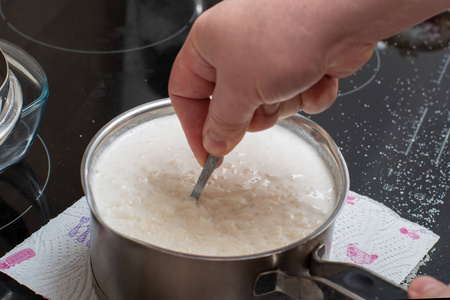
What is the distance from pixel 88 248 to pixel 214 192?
0.61 feet

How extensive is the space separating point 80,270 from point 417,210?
48 centimetres

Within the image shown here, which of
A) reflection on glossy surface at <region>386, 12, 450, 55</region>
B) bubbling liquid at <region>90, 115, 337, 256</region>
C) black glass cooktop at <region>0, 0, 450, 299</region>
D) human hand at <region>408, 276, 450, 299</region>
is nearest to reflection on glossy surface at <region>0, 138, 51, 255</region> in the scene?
black glass cooktop at <region>0, 0, 450, 299</region>

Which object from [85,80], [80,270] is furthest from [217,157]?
[85,80]

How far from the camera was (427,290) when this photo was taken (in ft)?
1.58

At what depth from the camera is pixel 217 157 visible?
2.27 feet

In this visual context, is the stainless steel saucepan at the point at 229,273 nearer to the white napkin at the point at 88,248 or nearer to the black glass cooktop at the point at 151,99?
the white napkin at the point at 88,248

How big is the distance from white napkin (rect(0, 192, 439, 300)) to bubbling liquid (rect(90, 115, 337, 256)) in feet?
0.36

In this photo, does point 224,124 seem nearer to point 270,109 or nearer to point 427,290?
point 270,109

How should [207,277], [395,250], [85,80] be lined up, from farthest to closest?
[85,80] < [395,250] < [207,277]

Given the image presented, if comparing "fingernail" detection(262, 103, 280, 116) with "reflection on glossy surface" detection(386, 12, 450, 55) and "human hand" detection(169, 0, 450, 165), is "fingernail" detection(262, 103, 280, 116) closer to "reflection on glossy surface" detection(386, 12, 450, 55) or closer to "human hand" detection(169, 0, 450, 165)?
"human hand" detection(169, 0, 450, 165)

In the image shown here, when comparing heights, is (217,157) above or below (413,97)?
above

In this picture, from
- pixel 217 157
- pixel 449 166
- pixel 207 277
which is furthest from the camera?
pixel 449 166

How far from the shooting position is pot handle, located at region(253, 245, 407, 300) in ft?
1.77

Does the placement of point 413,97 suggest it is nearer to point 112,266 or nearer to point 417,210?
point 417,210
